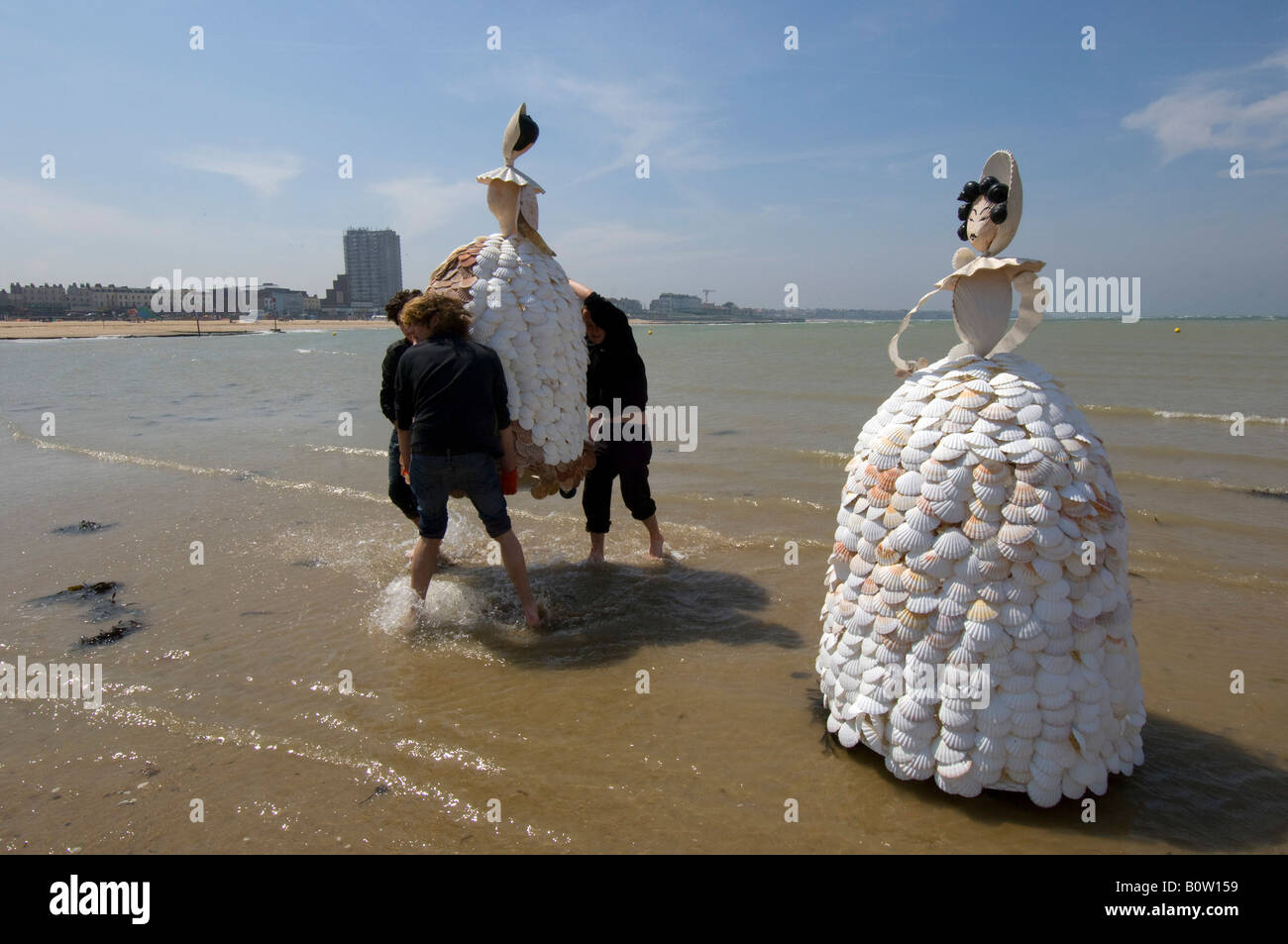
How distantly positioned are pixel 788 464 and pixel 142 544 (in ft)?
23.3

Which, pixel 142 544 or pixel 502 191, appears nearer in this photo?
pixel 502 191

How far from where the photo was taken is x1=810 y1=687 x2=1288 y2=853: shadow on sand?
9.80 ft

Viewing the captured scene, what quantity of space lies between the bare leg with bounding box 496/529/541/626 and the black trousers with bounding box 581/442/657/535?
115cm

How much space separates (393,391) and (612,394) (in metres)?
1.64

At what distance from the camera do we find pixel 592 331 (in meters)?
5.80

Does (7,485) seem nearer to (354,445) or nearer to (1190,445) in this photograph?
(354,445)

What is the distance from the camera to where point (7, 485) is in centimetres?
921

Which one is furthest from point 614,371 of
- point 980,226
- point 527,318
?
point 980,226

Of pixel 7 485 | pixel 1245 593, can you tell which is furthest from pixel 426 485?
pixel 7 485

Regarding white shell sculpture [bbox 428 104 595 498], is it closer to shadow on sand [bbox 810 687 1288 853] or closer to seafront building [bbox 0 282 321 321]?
shadow on sand [bbox 810 687 1288 853]

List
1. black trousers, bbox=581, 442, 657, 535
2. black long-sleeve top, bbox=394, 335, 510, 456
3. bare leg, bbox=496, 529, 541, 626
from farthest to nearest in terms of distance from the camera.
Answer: black trousers, bbox=581, 442, 657, 535
bare leg, bbox=496, 529, 541, 626
black long-sleeve top, bbox=394, 335, 510, 456

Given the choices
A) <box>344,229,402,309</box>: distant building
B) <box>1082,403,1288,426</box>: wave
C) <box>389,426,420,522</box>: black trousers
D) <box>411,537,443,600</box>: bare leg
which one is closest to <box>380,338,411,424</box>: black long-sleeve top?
<box>389,426,420,522</box>: black trousers
